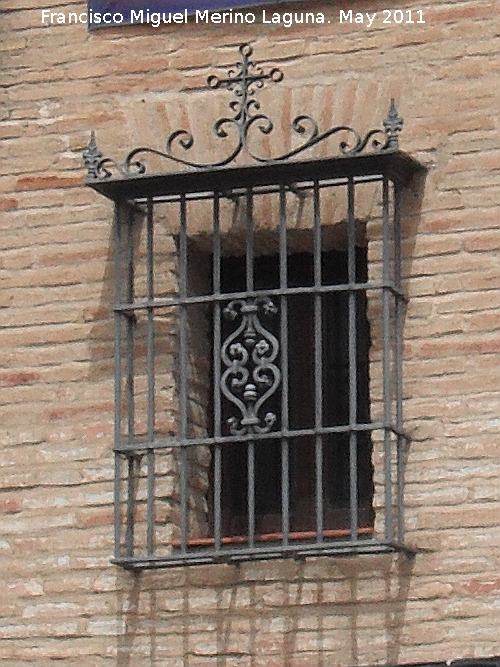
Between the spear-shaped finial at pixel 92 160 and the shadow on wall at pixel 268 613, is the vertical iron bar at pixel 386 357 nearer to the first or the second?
the shadow on wall at pixel 268 613

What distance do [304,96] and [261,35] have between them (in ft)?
0.93

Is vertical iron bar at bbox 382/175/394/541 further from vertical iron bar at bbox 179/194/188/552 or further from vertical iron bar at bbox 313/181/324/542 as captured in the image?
vertical iron bar at bbox 179/194/188/552

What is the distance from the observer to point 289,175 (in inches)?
335

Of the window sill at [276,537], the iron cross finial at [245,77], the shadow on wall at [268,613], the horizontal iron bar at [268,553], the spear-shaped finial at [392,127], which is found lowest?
the shadow on wall at [268,613]

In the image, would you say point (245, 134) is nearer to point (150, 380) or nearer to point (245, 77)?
point (245, 77)


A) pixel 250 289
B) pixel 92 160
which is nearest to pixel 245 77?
pixel 92 160

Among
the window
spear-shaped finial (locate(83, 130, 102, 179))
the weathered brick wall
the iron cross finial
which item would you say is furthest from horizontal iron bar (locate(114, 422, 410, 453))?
the iron cross finial

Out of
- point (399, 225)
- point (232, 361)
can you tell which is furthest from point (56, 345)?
point (399, 225)

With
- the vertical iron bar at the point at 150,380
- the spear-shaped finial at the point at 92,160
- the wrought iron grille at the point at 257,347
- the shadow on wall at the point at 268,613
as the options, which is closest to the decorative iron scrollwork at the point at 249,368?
the wrought iron grille at the point at 257,347

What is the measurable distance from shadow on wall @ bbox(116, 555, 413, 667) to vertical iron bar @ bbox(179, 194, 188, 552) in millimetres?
196

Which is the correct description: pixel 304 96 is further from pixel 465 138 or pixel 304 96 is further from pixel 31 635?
pixel 31 635

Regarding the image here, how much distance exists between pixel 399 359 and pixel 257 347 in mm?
449

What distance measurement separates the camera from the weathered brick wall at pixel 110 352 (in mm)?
8250

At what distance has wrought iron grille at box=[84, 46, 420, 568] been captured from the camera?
27.4ft
